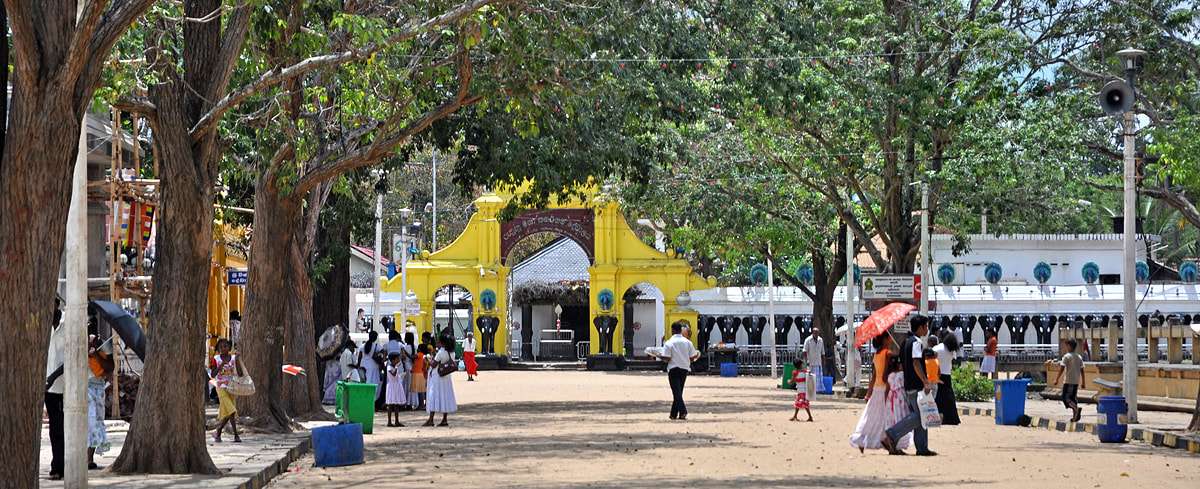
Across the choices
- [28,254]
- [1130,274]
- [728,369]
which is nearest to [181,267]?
[28,254]

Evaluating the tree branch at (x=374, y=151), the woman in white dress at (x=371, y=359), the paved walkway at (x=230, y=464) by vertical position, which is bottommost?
the paved walkway at (x=230, y=464)

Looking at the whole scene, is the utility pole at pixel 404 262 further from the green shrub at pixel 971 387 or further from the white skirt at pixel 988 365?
the green shrub at pixel 971 387

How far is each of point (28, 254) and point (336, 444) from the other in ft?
24.0

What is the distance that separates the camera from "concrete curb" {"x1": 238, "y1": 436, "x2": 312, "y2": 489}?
1535cm

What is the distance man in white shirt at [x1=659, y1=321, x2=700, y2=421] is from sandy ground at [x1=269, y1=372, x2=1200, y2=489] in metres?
0.27

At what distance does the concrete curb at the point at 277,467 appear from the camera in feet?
50.4

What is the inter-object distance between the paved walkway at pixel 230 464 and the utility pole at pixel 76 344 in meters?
1.00

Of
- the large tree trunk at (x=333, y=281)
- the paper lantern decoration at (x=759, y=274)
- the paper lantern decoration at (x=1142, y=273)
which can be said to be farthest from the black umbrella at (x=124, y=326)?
the paper lantern decoration at (x=1142, y=273)

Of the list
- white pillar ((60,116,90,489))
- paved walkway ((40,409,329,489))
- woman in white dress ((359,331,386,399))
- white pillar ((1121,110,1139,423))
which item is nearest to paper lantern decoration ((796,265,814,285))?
woman in white dress ((359,331,386,399))

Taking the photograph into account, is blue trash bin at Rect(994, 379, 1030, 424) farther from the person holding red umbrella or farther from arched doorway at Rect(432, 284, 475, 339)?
arched doorway at Rect(432, 284, 475, 339)

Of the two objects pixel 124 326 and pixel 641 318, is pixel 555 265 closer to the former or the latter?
pixel 641 318

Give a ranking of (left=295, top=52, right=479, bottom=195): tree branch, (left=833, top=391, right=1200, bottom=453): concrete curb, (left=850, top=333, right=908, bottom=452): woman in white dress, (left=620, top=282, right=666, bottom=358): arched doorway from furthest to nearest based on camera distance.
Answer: (left=620, top=282, right=666, bottom=358): arched doorway → (left=295, top=52, right=479, bottom=195): tree branch → (left=833, top=391, right=1200, bottom=453): concrete curb → (left=850, top=333, right=908, bottom=452): woman in white dress

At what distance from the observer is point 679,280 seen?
203 ft

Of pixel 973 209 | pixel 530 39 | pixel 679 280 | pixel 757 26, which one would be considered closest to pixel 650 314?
pixel 679 280
